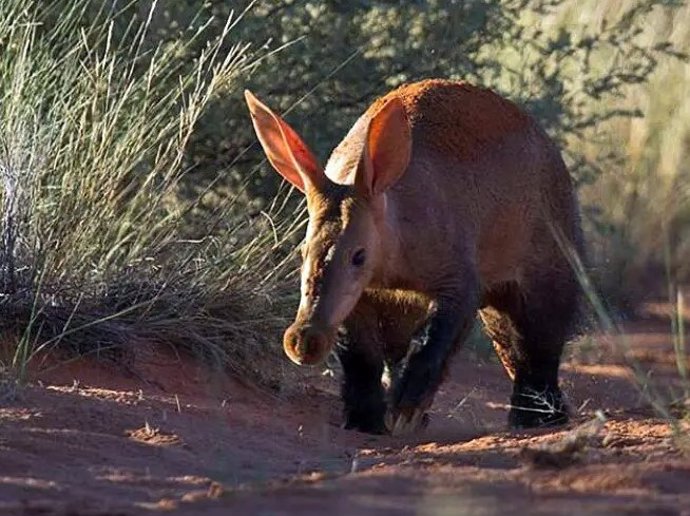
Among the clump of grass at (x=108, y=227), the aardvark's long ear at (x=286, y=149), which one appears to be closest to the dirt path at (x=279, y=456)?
the clump of grass at (x=108, y=227)

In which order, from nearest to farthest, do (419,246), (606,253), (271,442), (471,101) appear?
(271,442) → (419,246) → (471,101) → (606,253)

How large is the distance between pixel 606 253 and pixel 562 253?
4071 millimetres

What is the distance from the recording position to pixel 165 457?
20.2 feet

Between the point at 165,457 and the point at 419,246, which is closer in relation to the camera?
the point at 165,457

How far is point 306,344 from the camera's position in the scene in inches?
254

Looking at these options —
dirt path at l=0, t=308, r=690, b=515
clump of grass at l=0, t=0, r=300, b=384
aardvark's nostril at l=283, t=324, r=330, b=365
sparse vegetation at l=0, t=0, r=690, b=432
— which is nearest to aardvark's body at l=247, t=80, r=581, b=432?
aardvark's nostril at l=283, t=324, r=330, b=365

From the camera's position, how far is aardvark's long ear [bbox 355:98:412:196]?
23.3 ft

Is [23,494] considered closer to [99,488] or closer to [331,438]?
[99,488]

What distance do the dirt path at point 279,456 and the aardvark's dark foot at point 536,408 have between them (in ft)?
0.39

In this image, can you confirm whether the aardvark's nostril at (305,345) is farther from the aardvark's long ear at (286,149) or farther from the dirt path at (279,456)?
the aardvark's long ear at (286,149)

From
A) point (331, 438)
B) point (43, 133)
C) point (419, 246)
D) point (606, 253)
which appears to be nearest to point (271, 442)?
point (331, 438)

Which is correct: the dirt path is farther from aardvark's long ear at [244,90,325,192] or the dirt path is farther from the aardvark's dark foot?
aardvark's long ear at [244,90,325,192]

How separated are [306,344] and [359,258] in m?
0.61

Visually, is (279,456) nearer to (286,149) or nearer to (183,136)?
(286,149)
